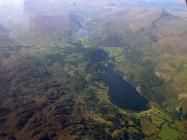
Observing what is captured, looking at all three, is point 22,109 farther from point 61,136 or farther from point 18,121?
point 61,136

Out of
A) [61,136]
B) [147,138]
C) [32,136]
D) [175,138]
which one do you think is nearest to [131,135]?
[147,138]

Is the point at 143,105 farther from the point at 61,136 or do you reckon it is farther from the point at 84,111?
the point at 61,136

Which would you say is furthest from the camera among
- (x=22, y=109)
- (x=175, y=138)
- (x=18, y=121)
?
(x=22, y=109)

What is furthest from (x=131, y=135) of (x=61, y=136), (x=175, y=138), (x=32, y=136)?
(x=32, y=136)

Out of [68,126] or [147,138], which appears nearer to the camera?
[147,138]

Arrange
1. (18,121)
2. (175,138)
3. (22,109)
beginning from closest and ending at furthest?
(175,138) → (18,121) → (22,109)

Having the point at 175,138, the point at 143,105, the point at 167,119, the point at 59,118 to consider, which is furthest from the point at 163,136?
the point at 59,118

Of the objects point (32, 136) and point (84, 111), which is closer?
point (32, 136)

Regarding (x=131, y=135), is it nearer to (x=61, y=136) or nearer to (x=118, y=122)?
(x=118, y=122)
